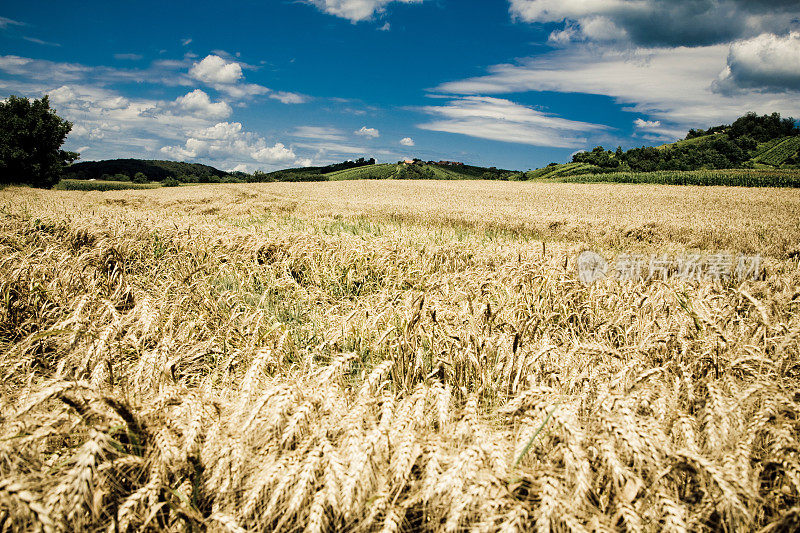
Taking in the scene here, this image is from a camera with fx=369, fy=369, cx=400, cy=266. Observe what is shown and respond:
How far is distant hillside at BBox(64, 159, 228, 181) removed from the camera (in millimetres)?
84938

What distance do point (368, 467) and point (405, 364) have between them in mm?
1370

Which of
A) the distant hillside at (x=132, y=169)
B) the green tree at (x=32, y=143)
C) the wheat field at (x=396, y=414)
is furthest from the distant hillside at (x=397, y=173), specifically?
the wheat field at (x=396, y=414)

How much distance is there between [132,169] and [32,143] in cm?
5542

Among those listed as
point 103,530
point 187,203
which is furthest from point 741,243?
point 187,203

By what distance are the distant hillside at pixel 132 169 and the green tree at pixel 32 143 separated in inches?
986

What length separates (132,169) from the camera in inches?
3728

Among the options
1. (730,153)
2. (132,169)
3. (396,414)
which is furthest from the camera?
(132,169)

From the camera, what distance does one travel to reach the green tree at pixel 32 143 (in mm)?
43156

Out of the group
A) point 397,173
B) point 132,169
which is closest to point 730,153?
point 397,173

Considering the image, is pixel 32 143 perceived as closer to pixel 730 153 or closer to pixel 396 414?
pixel 396 414

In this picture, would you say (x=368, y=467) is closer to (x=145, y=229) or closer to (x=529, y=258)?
(x=529, y=258)

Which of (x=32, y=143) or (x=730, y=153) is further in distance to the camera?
(x=730, y=153)

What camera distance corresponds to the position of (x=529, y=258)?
6.48 meters

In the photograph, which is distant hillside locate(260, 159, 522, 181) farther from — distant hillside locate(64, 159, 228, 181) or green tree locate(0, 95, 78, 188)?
green tree locate(0, 95, 78, 188)
